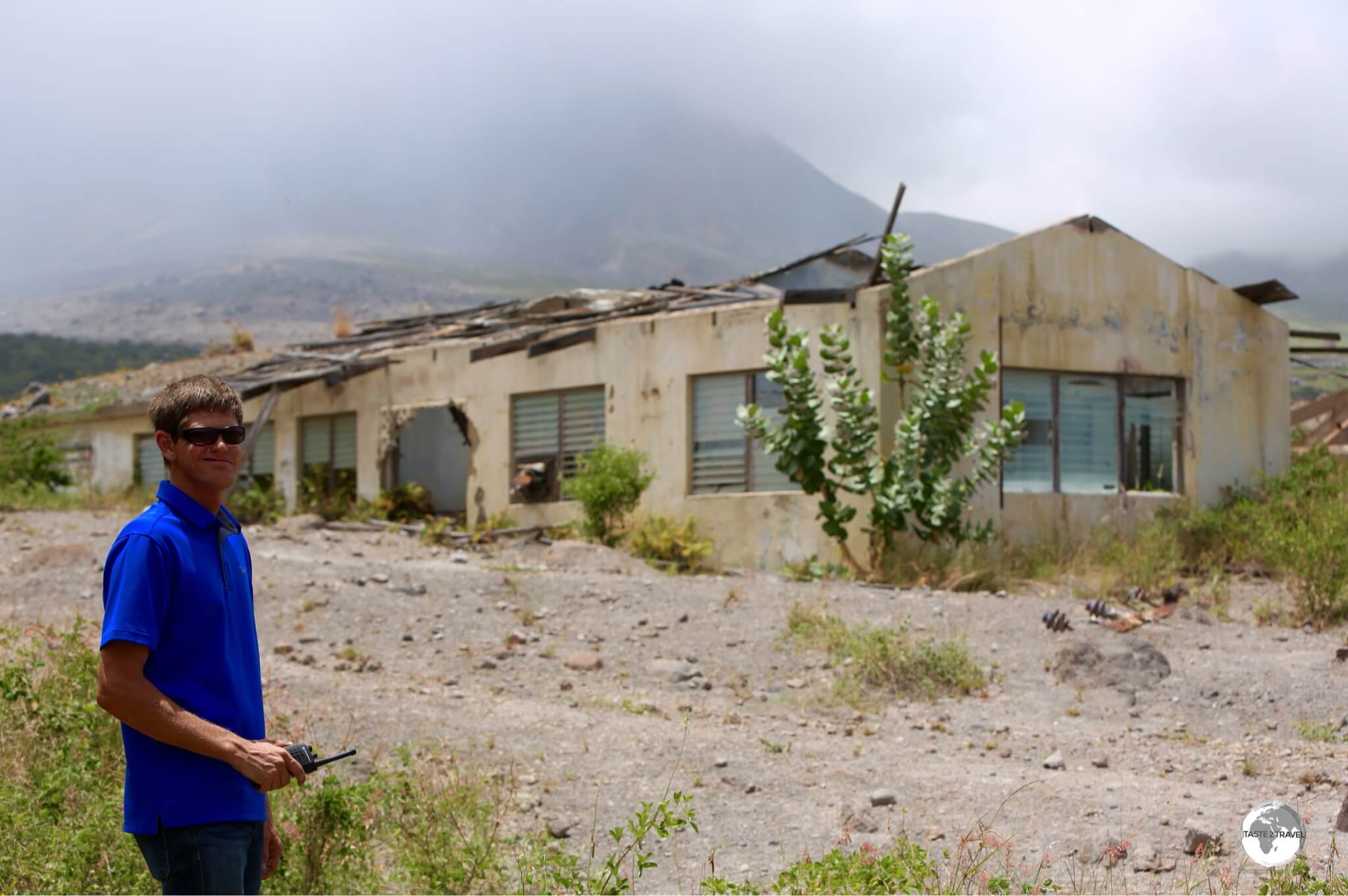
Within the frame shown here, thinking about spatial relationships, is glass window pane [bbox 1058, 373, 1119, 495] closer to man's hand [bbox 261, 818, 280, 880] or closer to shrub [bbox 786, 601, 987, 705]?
shrub [bbox 786, 601, 987, 705]

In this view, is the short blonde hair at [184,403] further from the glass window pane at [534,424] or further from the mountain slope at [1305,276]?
the mountain slope at [1305,276]

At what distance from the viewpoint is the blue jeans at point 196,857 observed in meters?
3.10

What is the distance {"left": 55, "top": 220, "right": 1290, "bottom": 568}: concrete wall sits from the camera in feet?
50.4

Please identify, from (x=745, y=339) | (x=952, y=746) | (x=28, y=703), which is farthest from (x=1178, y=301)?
(x=28, y=703)

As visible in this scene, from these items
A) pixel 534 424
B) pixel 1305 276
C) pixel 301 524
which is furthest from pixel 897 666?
pixel 1305 276

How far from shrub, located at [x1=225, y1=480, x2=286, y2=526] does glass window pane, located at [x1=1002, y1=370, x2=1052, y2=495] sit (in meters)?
11.4

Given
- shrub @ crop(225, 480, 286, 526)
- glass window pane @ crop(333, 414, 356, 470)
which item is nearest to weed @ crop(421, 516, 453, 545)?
glass window pane @ crop(333, 414, 356, 470)

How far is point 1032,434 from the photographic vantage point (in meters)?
16.1

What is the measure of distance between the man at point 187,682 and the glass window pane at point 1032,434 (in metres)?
13.6

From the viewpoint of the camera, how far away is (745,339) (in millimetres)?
15688

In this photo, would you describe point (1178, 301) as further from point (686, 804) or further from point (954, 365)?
point (686, 804)

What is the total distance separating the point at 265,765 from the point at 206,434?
0.87 m

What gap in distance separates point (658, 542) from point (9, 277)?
651 ft

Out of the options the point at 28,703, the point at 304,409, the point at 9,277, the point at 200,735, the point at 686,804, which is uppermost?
the point at 9,277
